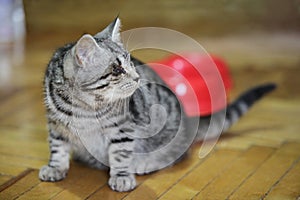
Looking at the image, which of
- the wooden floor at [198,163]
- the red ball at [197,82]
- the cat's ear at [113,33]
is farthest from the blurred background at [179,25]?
the cat's ear at [113,33]

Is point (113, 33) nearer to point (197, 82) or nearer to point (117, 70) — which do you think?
point (117, 70)

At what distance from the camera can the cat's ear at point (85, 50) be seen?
1571 millimetres

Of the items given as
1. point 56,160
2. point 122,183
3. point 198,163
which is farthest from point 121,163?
point 198,163

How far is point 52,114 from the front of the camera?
5.74 ft

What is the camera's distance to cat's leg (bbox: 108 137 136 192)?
1735mm

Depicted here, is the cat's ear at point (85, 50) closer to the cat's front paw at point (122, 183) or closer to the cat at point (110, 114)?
the cat at point (110, 114)

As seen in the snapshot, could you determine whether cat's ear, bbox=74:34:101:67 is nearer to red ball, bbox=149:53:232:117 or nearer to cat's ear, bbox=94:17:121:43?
cat's ear, bbox=94:17:121:43

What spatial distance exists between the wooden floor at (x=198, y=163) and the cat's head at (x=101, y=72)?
1.01 ft

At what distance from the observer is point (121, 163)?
175 cm

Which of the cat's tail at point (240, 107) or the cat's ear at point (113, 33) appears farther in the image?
the cat's tail at point (240, 107)

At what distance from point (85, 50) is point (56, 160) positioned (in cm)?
40

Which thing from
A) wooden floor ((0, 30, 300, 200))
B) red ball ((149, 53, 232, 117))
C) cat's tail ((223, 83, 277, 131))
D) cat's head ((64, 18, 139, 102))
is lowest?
wooden floor ((0, 30, 300, 200))

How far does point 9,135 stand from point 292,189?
1.02m

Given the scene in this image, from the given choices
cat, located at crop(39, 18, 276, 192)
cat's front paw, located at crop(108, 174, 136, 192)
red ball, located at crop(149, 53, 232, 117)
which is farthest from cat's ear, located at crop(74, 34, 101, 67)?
red ball, located at crop(149, 53, 232, 117)
